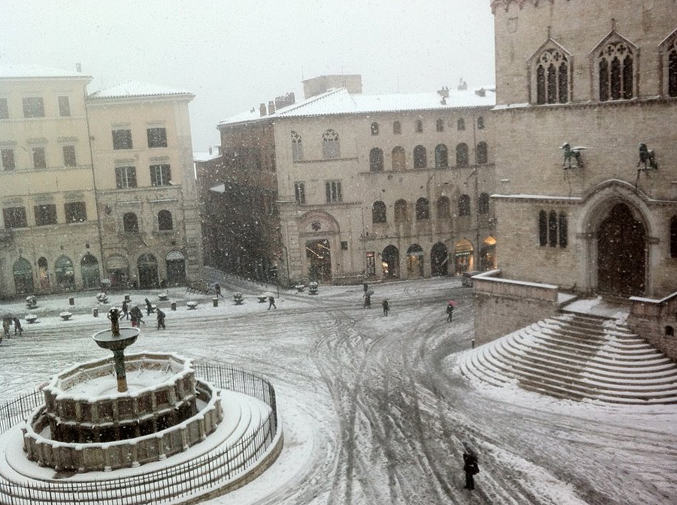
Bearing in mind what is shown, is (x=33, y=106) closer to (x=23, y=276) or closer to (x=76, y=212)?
(x=76, y=212)

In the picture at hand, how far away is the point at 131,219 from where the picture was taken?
4728 centimetres

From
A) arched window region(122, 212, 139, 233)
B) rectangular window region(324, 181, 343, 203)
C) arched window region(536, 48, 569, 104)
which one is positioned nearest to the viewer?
arched window region(536, 48, 569, 104)

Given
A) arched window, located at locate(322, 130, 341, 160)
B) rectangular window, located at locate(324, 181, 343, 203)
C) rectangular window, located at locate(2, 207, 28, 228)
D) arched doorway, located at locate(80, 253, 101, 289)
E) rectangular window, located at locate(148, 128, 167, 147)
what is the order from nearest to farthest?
rectangular window, located at locate(2, 207, 28, 228)
arched window, located at locate(322, 130, 341, 160)
rectangular window, located at locate(324, 181, 343, 203)
rectangular window, located at locate(148, 128, 167, 147)
arched doorway, located at locate(80, 253, 101, 289)

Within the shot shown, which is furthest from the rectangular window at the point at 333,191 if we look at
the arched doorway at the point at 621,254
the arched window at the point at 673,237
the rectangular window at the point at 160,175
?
the arched window at the point at 673,237

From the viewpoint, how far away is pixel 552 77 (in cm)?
2797

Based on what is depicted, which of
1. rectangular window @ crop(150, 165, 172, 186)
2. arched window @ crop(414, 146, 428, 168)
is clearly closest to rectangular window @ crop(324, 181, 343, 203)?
arched window @ crop(414, 146, 428, 168)

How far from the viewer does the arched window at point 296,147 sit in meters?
45.8

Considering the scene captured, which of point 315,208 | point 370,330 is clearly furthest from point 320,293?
point 370,330

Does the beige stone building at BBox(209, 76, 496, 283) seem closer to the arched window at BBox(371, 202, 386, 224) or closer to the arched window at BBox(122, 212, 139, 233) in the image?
the arched window at BBox(371, 202, 386, 224)

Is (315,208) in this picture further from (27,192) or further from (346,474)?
(346,474)

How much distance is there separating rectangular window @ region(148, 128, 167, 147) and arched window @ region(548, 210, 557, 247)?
93.5ft

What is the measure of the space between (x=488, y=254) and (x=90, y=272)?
2848 cm

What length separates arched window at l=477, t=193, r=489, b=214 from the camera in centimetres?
4900

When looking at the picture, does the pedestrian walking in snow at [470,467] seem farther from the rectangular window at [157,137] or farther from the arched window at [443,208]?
the rectangular window at [157,137]
